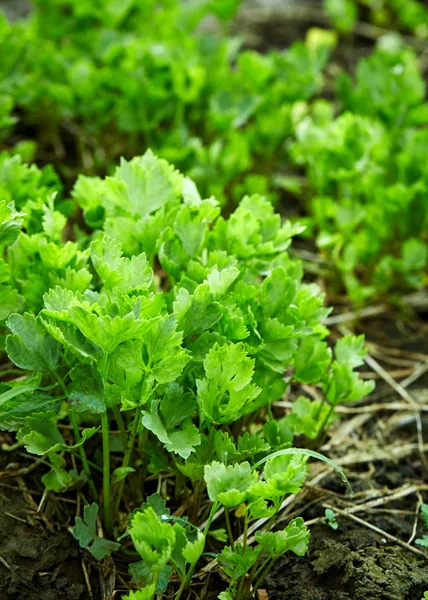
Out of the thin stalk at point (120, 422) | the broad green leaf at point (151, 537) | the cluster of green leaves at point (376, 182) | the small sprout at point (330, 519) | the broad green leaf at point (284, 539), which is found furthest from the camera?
the cluster of green leaves at point (376, 182)

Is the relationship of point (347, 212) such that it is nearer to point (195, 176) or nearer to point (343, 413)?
point (195, 176)

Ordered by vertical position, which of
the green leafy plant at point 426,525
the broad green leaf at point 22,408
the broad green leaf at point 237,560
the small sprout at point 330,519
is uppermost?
the broad green leaf at point 22,408

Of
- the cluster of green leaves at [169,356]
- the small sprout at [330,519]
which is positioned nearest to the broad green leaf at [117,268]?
the cluster of green leaves at [169,356]

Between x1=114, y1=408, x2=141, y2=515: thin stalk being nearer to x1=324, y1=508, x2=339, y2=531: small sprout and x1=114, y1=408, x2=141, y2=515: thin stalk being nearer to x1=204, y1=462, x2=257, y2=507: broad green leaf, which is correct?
x1=204, y1=462, x2=257, y2=507: broad green leaf

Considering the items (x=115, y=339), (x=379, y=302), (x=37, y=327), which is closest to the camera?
(x=115, y=339)

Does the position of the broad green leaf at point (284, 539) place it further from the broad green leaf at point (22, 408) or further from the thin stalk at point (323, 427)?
the broad green leaf at point (22, 408)

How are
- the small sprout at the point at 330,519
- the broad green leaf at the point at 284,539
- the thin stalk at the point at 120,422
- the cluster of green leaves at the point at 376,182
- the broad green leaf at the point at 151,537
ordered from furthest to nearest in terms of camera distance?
1. the cluster of green leaves at the point at 376,182
2. the small sprout at the point at 330,519
3. the thin stalk at the point at 120,422
4. the broad green leaf at the point at 284,539
5. the broad green leaf at the point at 151,537

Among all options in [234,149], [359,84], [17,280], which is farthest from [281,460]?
[359,84]
